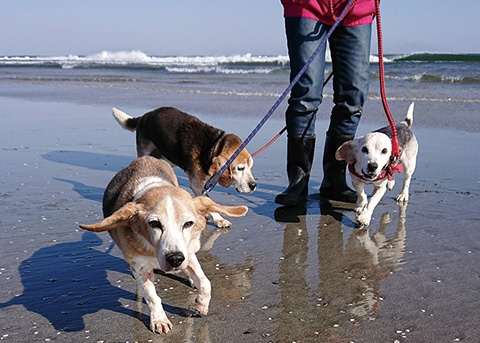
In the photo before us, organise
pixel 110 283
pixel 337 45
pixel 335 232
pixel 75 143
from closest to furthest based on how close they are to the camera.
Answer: pixel 110 283 → pixel 335 232 → pixel 337 45 → pixel 75 143

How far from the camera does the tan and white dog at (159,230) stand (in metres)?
2.74

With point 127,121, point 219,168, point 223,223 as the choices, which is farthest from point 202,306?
point 127,121

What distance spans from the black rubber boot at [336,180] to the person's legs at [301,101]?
0.81ft

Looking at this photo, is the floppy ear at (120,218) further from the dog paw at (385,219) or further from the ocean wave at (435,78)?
the ocean wave at (435,78)

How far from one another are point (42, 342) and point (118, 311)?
461mm

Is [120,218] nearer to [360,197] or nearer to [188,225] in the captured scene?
[188,225]

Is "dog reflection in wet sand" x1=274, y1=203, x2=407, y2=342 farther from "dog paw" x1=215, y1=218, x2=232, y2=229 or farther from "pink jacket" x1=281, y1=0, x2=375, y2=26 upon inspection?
"pink jacket" x1=281, y1=0, x2=375, y2=26

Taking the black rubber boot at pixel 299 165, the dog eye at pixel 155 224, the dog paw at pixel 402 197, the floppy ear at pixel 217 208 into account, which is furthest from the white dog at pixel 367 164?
the dog eye at pixel 155 224

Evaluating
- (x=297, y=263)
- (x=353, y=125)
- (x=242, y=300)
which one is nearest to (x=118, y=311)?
(x=242, y=300)

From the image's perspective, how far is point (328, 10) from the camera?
491 cm

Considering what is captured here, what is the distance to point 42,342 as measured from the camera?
9.18 feet

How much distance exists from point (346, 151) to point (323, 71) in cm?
74

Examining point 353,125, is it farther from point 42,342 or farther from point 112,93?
point 112,93

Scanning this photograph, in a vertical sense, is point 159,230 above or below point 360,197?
above
